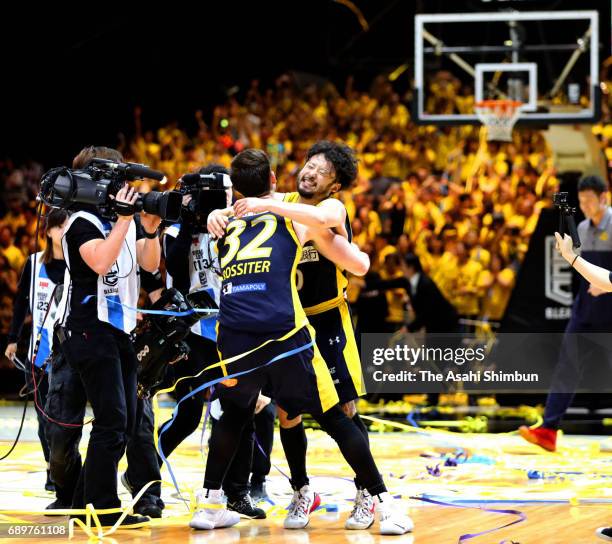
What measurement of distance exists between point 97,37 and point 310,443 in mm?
11952

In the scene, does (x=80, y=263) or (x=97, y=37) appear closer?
(x=80, y=263)

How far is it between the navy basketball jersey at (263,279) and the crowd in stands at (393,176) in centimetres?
724

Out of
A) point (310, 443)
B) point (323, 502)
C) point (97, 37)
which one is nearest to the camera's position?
point (323, 502)

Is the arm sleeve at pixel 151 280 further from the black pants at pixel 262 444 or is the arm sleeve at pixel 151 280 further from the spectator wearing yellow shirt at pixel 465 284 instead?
the spectator wearing yellow shirt at pixel 465 284

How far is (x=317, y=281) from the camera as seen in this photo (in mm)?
5562

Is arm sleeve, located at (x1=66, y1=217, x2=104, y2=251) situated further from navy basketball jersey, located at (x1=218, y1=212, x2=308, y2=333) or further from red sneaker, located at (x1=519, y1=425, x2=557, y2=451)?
red sneaker, located at (x1=519, y1=425, x2=557, y2=451)

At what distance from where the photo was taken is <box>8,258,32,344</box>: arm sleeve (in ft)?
24.7

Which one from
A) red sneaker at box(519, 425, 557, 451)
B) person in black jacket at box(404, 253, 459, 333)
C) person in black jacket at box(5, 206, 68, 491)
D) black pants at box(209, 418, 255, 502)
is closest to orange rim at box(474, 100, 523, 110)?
person in black jacket at box(404, 253, 459, 333)

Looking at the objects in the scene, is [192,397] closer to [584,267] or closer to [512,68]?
[584,267]

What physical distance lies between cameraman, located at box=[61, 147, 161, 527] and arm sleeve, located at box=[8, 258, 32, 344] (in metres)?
2.20

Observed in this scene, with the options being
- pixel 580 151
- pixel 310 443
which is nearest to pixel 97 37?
pixel 580 151

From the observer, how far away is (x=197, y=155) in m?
17.7

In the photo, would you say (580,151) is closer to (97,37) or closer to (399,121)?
(399,121)

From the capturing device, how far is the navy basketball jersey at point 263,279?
204 inches
